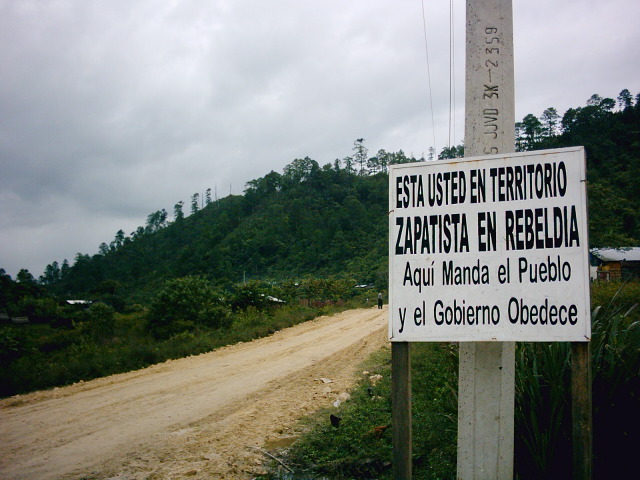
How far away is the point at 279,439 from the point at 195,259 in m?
87.7

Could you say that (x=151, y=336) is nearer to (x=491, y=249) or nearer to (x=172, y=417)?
(x=172, y=417)

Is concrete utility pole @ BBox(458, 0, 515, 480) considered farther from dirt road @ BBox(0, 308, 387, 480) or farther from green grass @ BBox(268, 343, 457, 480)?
dirt road @ BBox(0, 308, 387, 480)

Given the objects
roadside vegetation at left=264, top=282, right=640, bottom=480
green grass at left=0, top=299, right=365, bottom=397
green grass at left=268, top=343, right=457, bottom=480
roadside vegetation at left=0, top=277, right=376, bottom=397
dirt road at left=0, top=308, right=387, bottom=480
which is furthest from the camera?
roadside vegetation at left=0, top=277, right=376, bottom=397

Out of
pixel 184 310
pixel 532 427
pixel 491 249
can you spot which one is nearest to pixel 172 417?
pixel 532 427

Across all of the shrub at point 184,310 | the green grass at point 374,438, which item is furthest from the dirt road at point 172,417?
the shrub at point 184,310

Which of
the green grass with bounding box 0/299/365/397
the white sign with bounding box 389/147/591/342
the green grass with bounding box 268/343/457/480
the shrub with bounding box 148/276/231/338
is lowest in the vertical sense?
the green grass with bounding box 0/299/365/397

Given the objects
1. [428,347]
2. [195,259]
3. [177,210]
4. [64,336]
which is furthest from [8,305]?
[177,210]

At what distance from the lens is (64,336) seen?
18234 millimetres

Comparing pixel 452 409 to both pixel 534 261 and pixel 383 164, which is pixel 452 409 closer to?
pixel 534 261

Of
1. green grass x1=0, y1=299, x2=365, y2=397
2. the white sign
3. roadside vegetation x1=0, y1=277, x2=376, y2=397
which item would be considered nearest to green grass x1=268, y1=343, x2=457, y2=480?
the white sign

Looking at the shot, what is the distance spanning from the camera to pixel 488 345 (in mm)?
3346

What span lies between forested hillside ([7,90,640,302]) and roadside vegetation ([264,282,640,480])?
39.0 meters

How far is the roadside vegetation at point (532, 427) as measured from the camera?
12.1ft

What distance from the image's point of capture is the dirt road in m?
5.26
